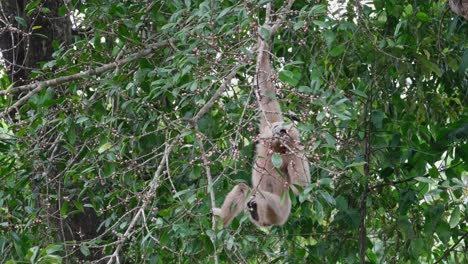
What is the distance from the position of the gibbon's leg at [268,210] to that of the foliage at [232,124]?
0.11 metres

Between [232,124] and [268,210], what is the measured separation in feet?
4.58

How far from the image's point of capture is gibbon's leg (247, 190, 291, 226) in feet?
20.8

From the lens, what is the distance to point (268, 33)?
4.52m

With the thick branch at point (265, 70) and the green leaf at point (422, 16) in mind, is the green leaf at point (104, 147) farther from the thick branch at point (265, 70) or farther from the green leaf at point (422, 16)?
the green leaf at point (422, 16)

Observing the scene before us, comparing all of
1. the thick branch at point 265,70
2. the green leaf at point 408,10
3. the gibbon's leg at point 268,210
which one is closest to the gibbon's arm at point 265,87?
the thick branch at point 265,70

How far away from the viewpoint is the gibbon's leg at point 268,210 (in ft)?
20.8

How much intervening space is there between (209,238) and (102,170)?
1.58 metres

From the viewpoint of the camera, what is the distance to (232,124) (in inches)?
205

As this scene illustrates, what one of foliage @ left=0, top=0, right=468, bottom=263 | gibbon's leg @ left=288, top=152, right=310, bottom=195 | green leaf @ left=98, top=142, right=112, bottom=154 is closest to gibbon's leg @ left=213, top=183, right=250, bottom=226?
foliage @ left=0, top=0, right=468, bottom=263

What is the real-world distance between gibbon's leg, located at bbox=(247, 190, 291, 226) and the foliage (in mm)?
112

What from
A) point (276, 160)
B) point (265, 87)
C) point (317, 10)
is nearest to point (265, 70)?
point (265, 87)

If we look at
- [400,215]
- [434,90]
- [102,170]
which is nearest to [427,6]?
[434,90]

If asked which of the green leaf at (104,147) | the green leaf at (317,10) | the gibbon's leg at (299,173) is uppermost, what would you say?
the green leaf at (317,10)

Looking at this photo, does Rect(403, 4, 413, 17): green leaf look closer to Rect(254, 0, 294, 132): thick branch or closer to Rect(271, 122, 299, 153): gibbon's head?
Rect(254, 0, 294, 132): thick branch
